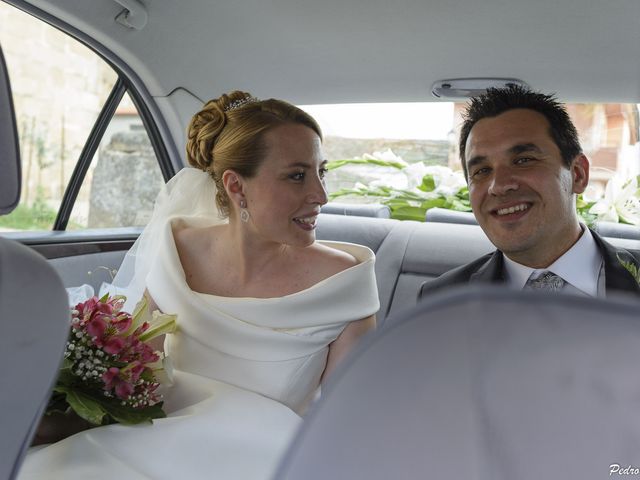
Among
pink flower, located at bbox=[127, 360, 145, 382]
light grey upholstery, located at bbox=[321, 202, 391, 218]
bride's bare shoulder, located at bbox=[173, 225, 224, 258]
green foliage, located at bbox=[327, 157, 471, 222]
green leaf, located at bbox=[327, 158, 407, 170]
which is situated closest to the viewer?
pink flower, located at bbox=[127, 360, 145, 382]

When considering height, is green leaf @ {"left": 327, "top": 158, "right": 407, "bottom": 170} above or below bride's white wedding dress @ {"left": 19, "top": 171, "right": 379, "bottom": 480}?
above

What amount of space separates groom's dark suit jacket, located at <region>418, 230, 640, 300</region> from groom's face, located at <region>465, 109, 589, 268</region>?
76 mm

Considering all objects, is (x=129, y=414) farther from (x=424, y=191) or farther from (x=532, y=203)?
(x=424, y=191)

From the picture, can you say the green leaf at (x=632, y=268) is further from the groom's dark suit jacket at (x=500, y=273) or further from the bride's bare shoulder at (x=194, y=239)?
the bride's bare shoulder at (x=194, y=239)

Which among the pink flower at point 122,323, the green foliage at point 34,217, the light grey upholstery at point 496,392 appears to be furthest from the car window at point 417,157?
the light grey upholstery at point 496,392

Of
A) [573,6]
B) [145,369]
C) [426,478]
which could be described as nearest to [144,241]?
[145,369]

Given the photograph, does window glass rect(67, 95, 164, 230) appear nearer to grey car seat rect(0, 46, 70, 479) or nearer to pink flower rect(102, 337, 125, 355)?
pink flower rect(102, 337, 125, 355)

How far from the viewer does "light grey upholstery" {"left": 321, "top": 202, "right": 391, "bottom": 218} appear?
3.16 meters

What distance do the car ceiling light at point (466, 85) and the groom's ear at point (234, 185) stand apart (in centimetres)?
86

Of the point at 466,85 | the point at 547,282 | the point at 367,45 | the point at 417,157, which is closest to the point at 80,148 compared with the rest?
the point at 367,45

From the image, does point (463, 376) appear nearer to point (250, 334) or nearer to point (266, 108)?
point (250, 334)

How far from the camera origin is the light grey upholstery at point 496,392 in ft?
1.60

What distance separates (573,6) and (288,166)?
95 centimetres

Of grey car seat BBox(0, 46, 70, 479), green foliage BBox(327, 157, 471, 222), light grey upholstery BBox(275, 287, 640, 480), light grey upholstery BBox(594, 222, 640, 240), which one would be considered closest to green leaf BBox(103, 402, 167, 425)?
grey car seat BBox(0, 46, 70, 479)
